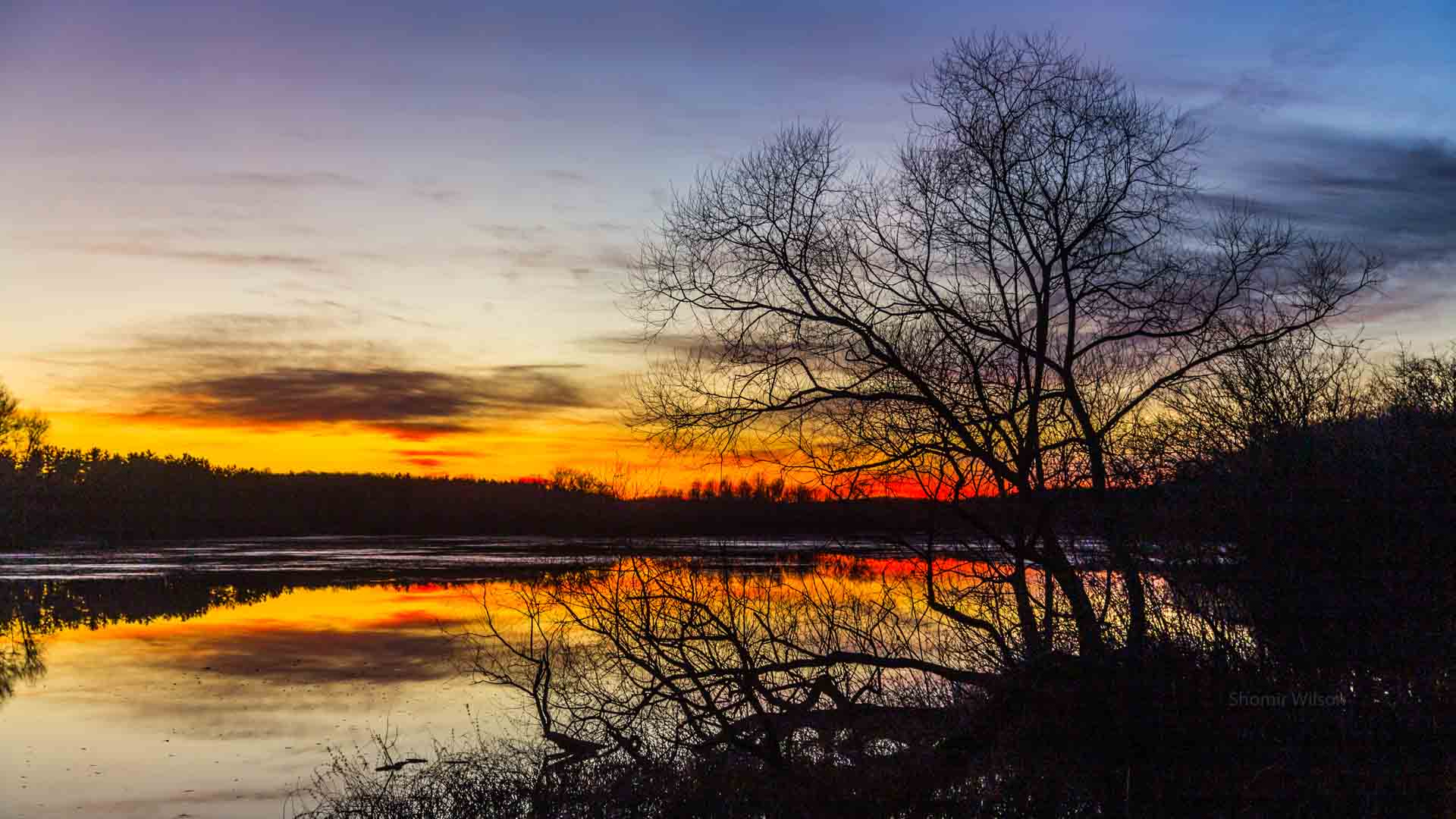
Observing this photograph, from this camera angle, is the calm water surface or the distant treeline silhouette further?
the distant treeline silhouette

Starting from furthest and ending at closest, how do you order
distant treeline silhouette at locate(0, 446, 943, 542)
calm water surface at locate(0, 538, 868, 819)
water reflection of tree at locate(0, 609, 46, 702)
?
distant treeline silhouette at locate(0, 446, 943, 542)
water reflection of tree at locate(0, 609, 46, 702)
calm water surface at locate(0, 538, 868, 819)

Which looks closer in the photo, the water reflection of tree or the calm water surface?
the calm water surface

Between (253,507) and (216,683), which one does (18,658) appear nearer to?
(216,683)

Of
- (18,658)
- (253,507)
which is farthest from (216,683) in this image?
(253,507)

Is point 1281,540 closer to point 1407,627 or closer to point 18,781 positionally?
point 1407,627

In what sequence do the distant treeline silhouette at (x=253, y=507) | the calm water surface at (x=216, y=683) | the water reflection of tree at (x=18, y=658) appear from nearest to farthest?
the calm water surface at (x=216, y=683) → the water reflection of tree at (x=18, y=658) → the distant treeline silhouette at (x=253, y=507)

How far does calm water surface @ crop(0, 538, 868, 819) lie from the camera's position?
43.6ft

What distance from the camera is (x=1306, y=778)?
32.0 ft

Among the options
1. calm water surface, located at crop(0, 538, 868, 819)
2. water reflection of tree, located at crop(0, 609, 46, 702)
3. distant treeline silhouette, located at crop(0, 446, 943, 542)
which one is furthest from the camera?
distant treeline silhouette, located at crop(0, 446, 943, 542)

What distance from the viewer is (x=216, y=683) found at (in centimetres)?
1947

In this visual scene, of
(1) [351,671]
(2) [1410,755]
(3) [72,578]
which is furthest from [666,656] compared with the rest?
(3) [72,578]

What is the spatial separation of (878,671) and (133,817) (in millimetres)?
8293

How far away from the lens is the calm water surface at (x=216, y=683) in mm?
13289

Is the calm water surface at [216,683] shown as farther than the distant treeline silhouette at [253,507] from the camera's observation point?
No
